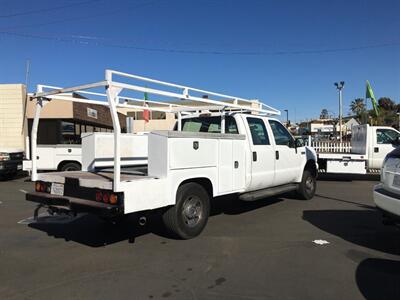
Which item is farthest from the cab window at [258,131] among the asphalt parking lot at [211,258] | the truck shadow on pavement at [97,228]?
the asphalt parking lot at [211,258]

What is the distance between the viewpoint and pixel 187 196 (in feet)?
20.4

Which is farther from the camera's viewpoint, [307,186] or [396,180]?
[307,186]

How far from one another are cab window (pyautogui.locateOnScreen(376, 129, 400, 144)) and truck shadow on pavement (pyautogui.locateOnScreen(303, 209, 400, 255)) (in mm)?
6934

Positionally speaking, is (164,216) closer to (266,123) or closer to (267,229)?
(267,229)

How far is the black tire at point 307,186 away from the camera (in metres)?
10.0

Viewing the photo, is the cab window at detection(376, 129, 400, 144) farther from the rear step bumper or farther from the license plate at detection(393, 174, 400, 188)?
the rear step bumper

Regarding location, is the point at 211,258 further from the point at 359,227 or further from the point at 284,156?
the point at 284,156

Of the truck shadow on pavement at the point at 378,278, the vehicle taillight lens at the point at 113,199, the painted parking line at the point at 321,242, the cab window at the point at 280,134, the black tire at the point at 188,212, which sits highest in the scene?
the cab window at the point at 280,134

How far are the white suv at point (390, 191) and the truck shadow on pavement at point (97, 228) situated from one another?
9.21 ft

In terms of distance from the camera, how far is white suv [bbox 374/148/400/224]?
5.40 metres

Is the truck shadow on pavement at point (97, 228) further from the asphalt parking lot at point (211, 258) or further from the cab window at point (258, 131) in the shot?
the cab window at point (258, 131)

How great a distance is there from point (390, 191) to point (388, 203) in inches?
8.2

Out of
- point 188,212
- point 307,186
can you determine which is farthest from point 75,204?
point 307,186

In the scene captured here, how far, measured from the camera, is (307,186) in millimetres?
10250
